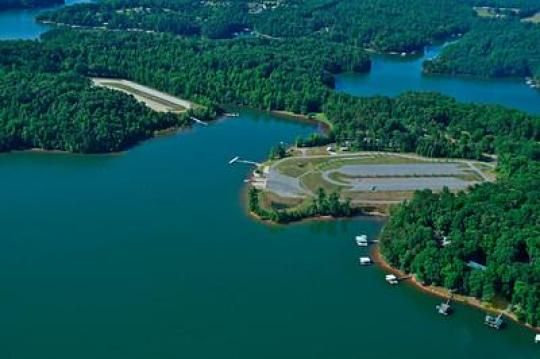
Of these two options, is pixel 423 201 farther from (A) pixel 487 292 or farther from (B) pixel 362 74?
(B) pixel 362 74

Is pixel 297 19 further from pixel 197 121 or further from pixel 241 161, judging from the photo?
pixel 241 161

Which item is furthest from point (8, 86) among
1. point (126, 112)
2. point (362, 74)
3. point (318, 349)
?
point (318, 349)

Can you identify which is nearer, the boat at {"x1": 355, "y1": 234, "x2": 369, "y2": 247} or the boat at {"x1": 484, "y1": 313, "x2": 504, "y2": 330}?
the boat at {"x1": 484, "y1": 313, "x2": 504, "y2": 330}

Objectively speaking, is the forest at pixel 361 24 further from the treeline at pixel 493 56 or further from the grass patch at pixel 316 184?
the grass patch at pixel 316 184

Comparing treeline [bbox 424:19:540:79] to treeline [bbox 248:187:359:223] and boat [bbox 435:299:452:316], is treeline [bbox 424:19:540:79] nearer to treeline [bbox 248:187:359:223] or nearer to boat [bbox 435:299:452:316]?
treeline [bbox 248:187:359:223]

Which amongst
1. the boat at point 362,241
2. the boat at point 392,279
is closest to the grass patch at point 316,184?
the boat at point 362,241

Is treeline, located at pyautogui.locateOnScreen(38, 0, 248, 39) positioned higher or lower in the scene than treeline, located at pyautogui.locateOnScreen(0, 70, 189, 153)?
higher

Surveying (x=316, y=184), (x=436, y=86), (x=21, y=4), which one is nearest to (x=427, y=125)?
(x=316, y=184)

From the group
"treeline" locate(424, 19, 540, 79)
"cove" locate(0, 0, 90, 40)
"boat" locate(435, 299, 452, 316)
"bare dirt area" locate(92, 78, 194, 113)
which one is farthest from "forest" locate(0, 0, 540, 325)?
"cove" locate(0, 0, 90, 40)
